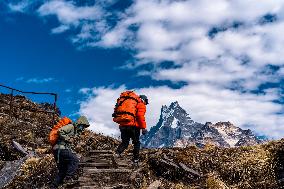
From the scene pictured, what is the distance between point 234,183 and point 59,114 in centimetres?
2227

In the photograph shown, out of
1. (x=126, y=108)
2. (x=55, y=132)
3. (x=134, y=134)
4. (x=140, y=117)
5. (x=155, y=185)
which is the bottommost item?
(x=155, y=185)

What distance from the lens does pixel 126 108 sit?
15.6 m

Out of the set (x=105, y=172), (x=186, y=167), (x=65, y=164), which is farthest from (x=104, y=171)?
(x=186, y=167)

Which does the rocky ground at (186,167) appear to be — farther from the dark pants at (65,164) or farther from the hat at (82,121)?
the hat at (82,121)

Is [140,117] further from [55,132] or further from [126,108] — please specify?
[55,132]

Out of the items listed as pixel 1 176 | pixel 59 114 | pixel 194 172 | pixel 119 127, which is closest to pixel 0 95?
pixel 59 114

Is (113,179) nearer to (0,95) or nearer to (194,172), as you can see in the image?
(194,172)

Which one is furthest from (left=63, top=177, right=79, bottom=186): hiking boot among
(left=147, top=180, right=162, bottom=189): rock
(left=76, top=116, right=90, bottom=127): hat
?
(left=147, top=180, right=162, bottom=189): rock

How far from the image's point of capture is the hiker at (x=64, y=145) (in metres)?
13.8

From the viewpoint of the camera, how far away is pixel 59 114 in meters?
34.6

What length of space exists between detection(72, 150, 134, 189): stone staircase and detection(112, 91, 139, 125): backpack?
4.13ft

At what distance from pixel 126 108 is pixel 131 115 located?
0.29m

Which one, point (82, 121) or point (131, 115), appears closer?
point (82, 121)

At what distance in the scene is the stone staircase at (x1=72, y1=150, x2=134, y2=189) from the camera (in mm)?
14017
